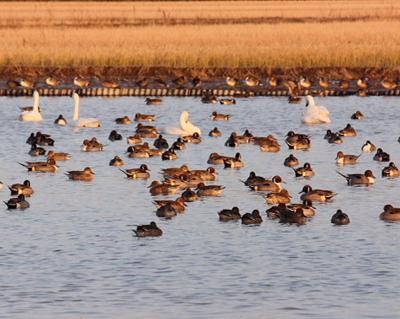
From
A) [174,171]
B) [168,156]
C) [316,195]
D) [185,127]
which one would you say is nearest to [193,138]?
[185,127]

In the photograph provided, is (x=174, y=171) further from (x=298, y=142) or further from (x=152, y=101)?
(x=152, y=101)

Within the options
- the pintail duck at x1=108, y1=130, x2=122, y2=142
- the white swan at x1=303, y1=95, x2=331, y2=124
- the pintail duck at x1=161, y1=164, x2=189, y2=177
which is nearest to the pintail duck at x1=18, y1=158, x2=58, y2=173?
the pintail duck at x1=161, y1=164, x2=189, y2=177

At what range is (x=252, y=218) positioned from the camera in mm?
23234

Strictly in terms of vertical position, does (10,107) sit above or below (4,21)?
below

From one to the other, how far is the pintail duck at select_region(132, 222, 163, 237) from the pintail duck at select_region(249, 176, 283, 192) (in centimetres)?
510

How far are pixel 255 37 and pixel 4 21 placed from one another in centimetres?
2155

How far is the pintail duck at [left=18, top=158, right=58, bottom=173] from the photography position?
30.3 m

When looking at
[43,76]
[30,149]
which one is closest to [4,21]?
[43,76]

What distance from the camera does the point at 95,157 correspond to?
108ft

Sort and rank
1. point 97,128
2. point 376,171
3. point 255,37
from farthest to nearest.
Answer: point 255,37
point 97,128
point 376,171

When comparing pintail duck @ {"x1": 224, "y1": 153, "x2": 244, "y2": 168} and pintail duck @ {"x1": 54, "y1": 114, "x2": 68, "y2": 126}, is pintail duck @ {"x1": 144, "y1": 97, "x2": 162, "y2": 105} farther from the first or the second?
pintail duck @ {"x1": 224, "y1": 153, "x2": 244, "y2": 168}

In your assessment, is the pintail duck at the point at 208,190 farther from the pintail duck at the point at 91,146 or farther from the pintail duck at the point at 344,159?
the pintail duck at the point at 91,146

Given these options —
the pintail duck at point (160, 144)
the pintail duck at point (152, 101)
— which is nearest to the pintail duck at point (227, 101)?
the pintail duck at point (152, 101)

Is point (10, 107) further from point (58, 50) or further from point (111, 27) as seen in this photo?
→ point (111, 27)
